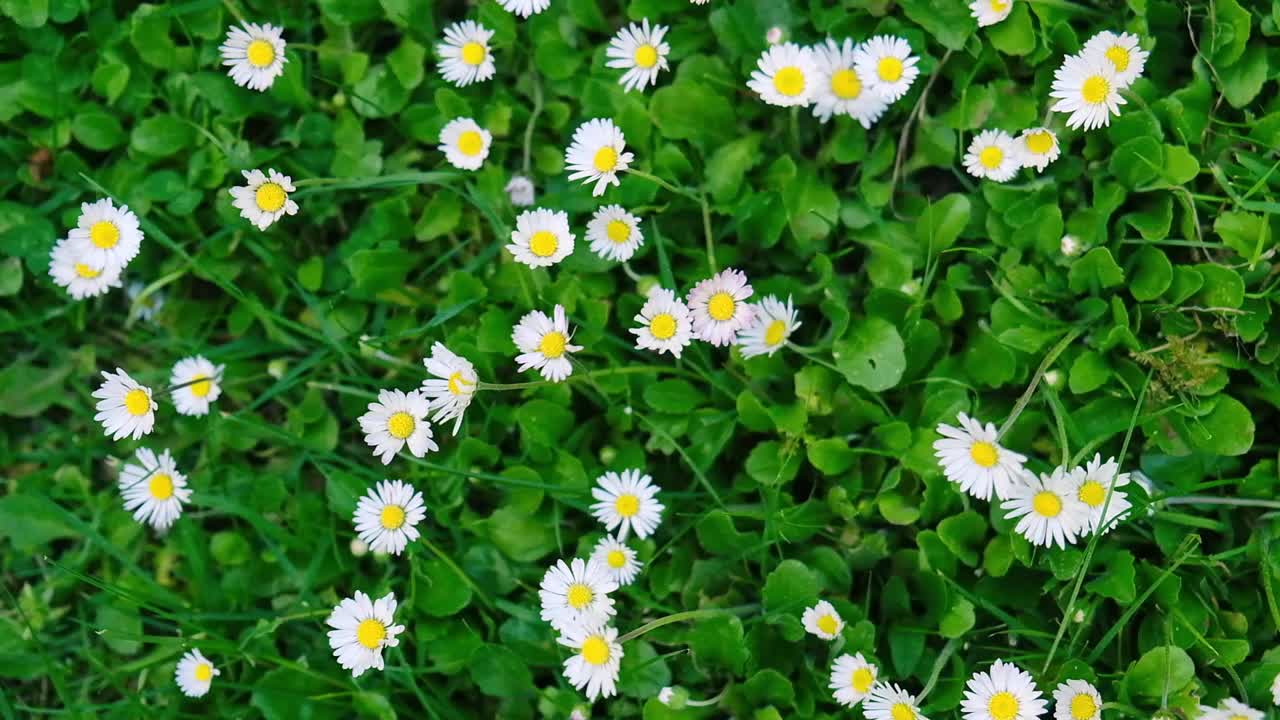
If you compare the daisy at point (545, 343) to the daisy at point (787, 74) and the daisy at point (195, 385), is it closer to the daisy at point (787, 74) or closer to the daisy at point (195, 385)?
the daisy at point (787, 74)

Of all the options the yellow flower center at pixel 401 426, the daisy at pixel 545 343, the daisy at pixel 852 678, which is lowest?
the daisy at pixel 852 678

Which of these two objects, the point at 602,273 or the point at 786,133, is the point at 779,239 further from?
the point at 602,273

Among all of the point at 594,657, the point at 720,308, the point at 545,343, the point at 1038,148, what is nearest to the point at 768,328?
the point at 720,308

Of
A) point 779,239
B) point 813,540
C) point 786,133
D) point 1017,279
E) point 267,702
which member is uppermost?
point 786,133

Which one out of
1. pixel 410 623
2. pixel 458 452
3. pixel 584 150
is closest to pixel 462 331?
pixel 458 452

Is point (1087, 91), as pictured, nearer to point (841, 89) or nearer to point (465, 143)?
point (841, 89)

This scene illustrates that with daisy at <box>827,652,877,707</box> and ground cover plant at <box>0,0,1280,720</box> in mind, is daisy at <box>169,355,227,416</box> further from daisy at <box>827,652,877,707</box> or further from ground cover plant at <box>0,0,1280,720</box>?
daisy at <box>827,652,877,707</box>

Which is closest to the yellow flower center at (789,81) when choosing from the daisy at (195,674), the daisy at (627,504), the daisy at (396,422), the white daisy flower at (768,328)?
the white daisy flower at (768,328)
